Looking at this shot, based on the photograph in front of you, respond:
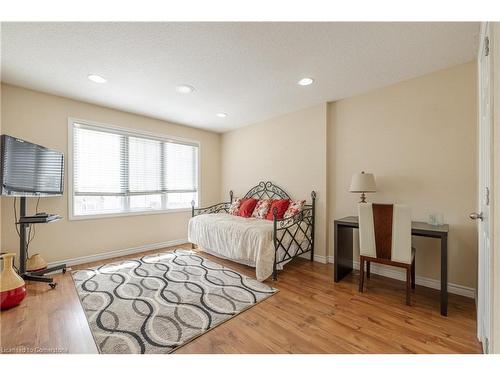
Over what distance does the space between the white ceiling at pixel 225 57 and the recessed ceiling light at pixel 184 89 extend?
0.08 m

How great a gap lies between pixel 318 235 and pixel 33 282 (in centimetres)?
356

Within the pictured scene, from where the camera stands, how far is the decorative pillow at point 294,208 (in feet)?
10.5

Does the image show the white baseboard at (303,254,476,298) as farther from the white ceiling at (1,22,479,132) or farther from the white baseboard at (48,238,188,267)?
the white baseboard at (48,238,188,267)

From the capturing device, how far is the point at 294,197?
3537 mm

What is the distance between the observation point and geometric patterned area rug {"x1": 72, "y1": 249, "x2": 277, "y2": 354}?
1.56 meters

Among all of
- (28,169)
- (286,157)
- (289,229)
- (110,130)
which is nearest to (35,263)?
(28,169)

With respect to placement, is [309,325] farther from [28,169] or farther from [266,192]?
[28,169]

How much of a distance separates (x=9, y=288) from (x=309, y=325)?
2.57m


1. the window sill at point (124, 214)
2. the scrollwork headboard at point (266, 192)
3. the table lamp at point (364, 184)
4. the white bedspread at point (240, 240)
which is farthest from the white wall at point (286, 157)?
the window sill at point (124, 214)

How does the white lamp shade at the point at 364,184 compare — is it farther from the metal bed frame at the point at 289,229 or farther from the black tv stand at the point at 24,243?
the black tv stand at the point at 24,243

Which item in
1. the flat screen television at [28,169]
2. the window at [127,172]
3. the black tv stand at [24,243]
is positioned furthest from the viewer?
the window at [127,172]

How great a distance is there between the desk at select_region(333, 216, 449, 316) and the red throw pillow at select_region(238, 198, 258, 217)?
5.12 feet

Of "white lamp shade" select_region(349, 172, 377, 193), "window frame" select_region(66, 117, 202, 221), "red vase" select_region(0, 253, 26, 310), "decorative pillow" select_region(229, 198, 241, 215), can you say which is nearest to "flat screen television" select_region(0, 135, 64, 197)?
"window frame" select_region(66, 117, 202, 221)
